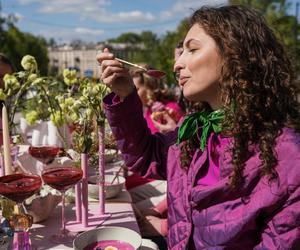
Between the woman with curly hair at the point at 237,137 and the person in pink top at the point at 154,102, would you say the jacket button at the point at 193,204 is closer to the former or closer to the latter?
the woman with curly hair at the point at 237,137

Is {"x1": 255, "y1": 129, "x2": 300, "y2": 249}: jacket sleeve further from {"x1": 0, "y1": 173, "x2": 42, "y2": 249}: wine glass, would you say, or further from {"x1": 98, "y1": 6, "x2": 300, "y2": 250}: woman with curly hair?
{"x1": 0, "y1": 173, "x2": 42, "y2": 249}: wine glass

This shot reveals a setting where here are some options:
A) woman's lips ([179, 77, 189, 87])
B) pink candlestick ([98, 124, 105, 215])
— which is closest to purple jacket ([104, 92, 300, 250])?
pink candlestick ([98, 124, 105, 215])

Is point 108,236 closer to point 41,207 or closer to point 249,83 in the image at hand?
point 41,207

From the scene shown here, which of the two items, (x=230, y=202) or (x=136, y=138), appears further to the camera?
(x=136, y=138)

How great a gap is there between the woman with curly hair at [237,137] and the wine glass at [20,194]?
519 millimetres

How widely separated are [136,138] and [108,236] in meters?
0.48

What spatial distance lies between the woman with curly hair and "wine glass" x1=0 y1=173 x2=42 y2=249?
52 centimetres

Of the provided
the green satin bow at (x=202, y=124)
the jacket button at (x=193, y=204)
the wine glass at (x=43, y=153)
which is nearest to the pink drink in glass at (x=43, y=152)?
the wine glass at (x=43, y=153)

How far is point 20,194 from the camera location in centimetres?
145

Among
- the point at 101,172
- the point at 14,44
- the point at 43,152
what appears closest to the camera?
the point at 101,172

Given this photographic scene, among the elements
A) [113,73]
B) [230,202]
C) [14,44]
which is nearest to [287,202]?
[230,202]

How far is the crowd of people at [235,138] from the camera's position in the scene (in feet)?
4.52

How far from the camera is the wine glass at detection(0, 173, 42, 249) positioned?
4.72ft

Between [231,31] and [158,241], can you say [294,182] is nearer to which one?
[231,31]
